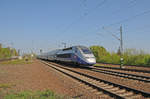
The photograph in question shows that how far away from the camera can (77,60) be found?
68.1 ft

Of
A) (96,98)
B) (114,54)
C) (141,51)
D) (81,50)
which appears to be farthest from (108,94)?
(114,54)

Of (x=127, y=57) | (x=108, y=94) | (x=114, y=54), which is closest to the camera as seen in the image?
(x=108, y=94)

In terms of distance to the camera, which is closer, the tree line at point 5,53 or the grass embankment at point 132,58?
the grass embankment at point 132,58

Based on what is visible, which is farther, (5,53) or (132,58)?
(5,53)

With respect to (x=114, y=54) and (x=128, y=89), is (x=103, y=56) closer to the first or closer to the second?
(x=114, y=54)

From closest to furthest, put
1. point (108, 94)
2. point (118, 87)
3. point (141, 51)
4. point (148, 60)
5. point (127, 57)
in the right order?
point (108, 94) < point (118, 87) < point (148, 60) < point (141, 51) < point (127, 57)

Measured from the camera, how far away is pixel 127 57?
1127 inches

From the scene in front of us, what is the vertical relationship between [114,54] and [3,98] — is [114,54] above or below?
above

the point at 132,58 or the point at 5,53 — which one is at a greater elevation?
the point at 5,53

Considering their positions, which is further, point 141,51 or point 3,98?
point 141,51

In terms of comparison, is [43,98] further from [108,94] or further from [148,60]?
[148,60]

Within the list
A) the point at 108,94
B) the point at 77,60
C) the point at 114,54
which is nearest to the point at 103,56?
the point at 114,54

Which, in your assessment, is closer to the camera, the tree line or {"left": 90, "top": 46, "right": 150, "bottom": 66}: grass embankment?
{"left": 90, "top": 46, "right": 150, "bottom": 66}: grass embankment

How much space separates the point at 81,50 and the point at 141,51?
1208 cm
